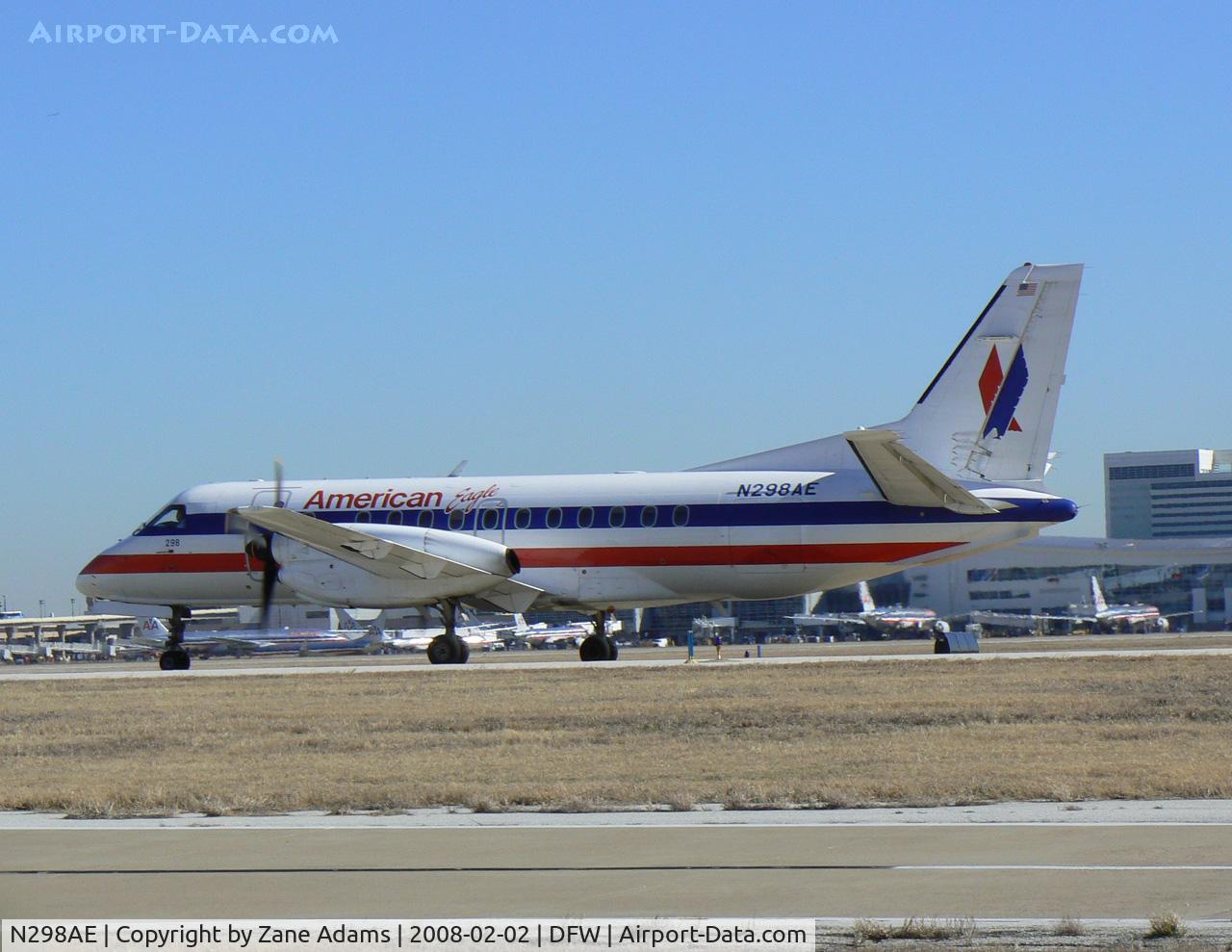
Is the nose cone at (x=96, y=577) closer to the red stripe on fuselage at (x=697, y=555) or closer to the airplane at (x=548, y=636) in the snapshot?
the red stripe on fuselage at (x=697, y=555)

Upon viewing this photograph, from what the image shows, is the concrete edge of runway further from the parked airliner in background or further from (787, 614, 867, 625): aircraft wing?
the parked airliner in background

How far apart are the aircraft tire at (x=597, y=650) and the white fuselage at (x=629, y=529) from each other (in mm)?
2126

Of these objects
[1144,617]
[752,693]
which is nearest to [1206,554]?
[1144,617]

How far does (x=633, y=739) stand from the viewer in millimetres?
20766

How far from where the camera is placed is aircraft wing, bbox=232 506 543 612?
124 ft

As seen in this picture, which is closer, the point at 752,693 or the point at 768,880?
the point at 768,880

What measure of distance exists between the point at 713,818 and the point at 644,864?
251cm

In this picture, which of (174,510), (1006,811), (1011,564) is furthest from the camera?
(1011,564)

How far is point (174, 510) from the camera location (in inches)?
1684

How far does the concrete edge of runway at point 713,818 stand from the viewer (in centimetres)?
1250

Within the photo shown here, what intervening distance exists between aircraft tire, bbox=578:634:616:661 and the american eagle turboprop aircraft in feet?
0.27

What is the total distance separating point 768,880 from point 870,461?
83.8 ft

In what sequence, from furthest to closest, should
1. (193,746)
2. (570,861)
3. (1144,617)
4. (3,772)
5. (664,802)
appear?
(1144,617) < (193,746) < (3,772) < (664,802) < (570,861)

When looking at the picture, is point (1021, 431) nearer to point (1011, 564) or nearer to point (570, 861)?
point (570, 861)
